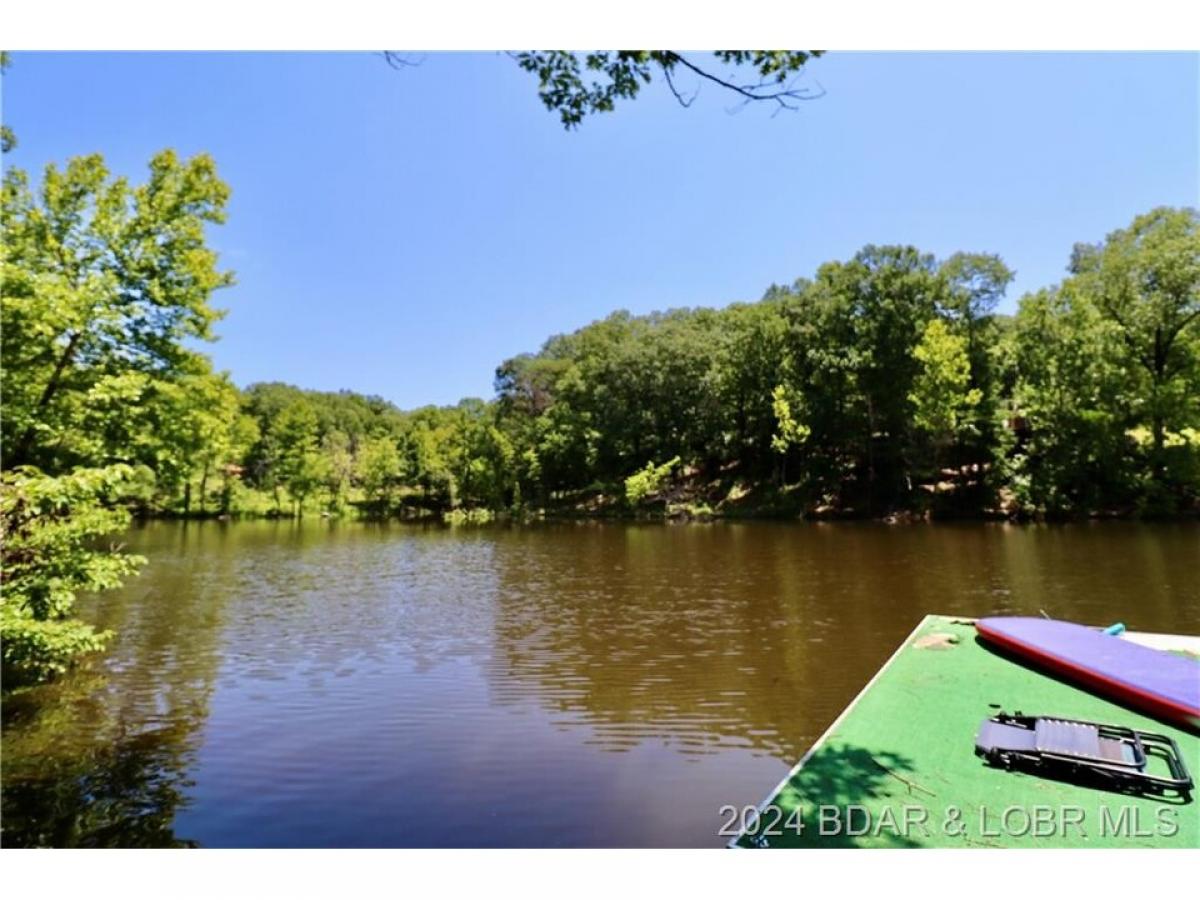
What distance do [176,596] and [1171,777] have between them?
19.5 metres

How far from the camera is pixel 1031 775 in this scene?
4750mm

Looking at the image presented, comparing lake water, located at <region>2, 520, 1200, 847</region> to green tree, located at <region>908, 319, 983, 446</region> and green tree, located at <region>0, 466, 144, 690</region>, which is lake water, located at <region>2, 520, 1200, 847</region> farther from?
green tree, located at <region>908, 319, 983, 446</region>

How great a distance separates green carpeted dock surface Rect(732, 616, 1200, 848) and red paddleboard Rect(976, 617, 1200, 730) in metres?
0.17

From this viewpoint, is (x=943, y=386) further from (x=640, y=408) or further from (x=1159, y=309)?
(x=640, y=408)

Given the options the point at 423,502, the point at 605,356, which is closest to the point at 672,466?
the point at 605,356

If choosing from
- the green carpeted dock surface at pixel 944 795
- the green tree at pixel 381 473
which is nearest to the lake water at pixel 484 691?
the green carpeted dock surface at pixel 944 795

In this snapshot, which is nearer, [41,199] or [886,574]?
[41,199]

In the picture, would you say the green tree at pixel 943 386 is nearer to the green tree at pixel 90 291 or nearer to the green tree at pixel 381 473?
the green tree at pixel 90 291

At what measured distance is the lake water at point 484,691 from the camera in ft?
18.6

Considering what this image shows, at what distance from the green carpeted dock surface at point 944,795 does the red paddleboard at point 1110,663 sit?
0.57 ft

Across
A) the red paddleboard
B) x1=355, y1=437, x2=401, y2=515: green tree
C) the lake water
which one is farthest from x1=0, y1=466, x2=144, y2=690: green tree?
x1=355, y1=437, x2=401, y2=515: green tree

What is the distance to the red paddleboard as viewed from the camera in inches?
235

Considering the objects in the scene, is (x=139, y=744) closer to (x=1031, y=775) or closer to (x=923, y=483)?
(x=1031, y=775)

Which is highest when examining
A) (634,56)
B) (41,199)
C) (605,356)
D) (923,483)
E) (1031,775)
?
(605,356)
